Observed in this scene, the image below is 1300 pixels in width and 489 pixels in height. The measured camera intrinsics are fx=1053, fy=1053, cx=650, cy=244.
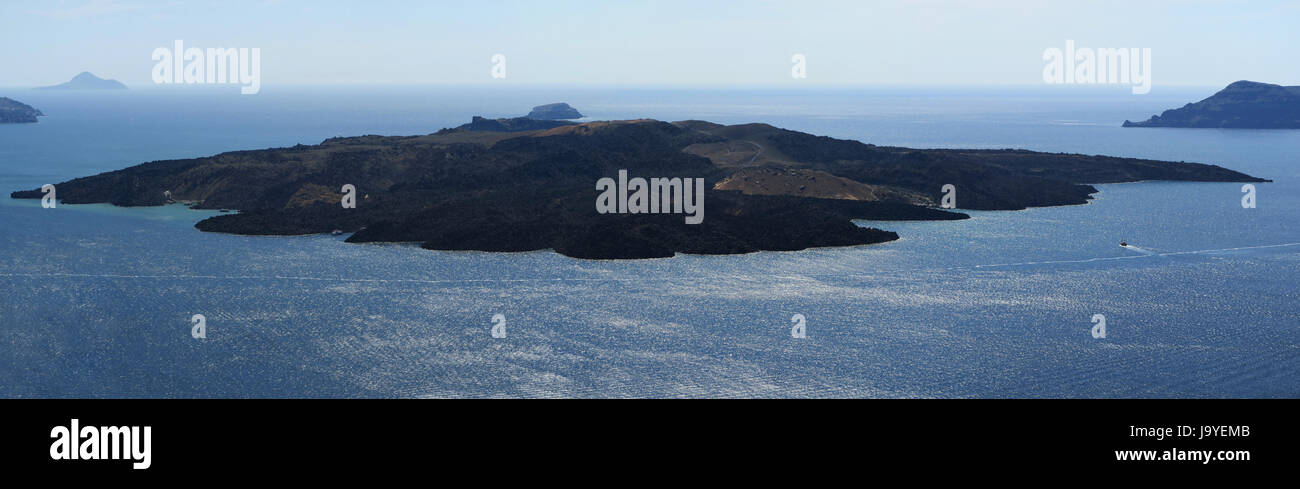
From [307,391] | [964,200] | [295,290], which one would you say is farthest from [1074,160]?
[307,391]

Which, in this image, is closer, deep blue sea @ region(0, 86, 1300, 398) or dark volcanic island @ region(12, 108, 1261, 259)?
deep blue sea @ region(0, 86, 1300, 398)

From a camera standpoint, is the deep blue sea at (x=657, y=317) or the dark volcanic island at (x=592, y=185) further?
the dark volcanic island at (x=592, y=185)

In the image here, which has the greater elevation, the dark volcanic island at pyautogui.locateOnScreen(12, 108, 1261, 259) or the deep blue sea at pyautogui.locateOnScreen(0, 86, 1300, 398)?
the dark volcanic island at pyautogui.locateOnScreen(12, 108, 1261, 259)

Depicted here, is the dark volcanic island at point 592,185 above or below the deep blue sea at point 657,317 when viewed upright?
above

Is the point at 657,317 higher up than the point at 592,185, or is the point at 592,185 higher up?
the point at 592,185

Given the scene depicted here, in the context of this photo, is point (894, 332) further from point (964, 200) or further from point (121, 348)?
point (964, 200)

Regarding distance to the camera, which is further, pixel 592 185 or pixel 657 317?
pixel 592 185
